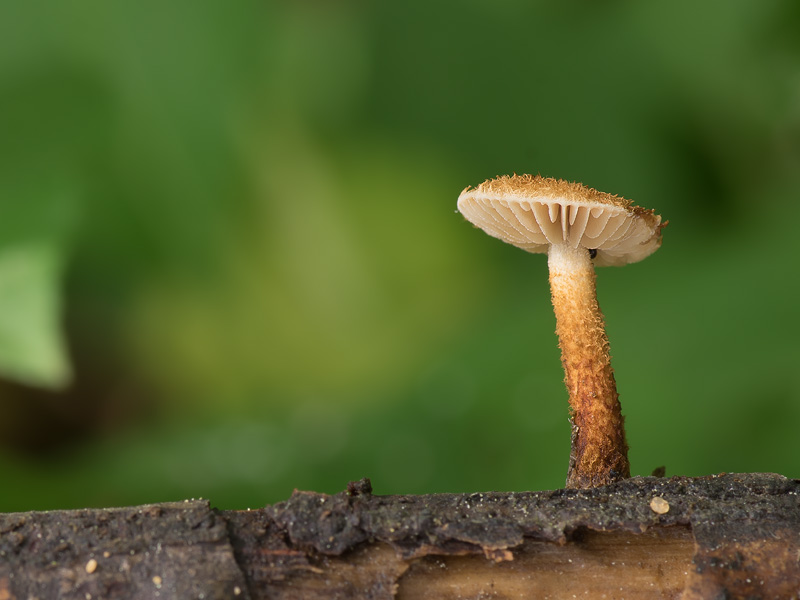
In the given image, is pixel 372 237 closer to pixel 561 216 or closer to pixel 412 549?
pixel 561 216

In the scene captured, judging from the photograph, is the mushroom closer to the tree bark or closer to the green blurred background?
the tree bark

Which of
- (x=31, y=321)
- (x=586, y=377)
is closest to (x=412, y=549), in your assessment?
(x=586, y=377)

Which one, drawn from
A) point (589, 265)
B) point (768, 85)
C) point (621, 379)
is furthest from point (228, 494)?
point (768, 85)

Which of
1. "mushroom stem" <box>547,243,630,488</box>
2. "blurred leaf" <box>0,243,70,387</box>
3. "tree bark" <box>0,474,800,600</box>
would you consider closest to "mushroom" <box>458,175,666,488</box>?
"mushroom stem" <box>547,243,630,488</box>

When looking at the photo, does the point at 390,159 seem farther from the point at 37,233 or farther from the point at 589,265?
the point at 589,265

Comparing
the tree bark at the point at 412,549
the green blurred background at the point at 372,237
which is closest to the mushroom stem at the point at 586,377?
the tree bark at the point at 412,549
